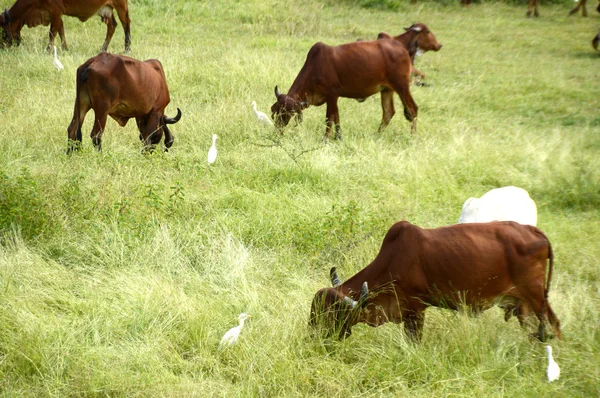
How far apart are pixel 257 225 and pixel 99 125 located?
7.47ft

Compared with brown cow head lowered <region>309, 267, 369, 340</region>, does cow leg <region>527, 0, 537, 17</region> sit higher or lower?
lower

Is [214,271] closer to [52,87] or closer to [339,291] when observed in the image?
[339,291]

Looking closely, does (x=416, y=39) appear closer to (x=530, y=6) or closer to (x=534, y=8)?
(x=530, y=6)

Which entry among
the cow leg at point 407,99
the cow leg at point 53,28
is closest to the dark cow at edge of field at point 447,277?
the cow leg at point 407,99

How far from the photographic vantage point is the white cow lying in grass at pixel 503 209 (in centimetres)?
574

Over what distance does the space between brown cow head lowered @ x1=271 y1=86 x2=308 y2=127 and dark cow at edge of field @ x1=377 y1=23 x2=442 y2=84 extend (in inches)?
75.6

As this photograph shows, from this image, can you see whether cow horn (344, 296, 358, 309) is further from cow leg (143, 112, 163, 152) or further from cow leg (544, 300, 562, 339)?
cow leg (143, 112, 163, 152)

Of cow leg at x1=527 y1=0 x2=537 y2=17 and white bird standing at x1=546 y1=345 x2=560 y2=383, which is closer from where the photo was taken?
white bird standing at x1=546 y1=345 x2=560 y2=383

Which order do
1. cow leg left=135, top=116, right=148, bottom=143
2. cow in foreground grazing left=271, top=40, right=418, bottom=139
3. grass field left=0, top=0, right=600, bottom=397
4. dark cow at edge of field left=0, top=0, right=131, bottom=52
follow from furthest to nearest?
1. dark cow at edge of field left=0, top=0, right=131, bottom=52
2. cow in foreground grazing left=271, top=40, right=418, bottom=139
3. cow leg left=135, top=116, right=148, bottom=143
4. grass field left=0, top=0, right=600, bottom=397

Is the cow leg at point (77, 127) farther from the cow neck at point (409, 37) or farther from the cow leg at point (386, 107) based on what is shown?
the cow neck at point (409, 37)

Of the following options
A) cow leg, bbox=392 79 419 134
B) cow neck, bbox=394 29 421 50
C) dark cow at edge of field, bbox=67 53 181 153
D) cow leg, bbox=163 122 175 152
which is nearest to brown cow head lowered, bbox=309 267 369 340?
dark cow at edge of field, bbox=67 53 181 153

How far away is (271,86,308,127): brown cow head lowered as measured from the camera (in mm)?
9234

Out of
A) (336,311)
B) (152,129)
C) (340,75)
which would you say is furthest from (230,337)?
(340,75)

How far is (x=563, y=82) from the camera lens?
1283 cm
